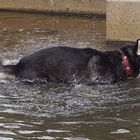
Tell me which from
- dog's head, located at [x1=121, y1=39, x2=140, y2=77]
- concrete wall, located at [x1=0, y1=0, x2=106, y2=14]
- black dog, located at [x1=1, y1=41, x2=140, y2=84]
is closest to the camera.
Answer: black dog, located at [x1=1, y1=41, x2=140, y2=84]

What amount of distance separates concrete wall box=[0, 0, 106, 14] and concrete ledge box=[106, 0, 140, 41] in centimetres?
287

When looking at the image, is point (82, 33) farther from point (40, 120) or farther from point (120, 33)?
point (40, 120)

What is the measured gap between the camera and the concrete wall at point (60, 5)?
14156 millimetres

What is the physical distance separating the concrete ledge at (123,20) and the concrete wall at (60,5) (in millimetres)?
2871

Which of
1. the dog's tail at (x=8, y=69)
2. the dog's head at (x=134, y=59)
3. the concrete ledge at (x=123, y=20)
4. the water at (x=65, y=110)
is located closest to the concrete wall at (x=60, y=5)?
the concrete ledge at (x=123, y=20)

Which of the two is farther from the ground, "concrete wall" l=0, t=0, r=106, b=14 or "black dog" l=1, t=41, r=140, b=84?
"concrete wall" l=0, t=0, r=106, b=14

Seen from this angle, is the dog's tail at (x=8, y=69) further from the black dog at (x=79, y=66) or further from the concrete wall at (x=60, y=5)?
the concrete wall at (x=60, y=5)

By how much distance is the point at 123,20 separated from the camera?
11031 millimetres

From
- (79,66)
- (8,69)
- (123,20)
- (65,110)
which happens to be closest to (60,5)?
(123,20)

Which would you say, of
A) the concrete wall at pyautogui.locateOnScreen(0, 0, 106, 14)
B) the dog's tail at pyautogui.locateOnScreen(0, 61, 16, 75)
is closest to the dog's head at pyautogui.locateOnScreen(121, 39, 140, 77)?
the dog's tail at pyautogui.locateOnScreen(0, 61, 16, 75)

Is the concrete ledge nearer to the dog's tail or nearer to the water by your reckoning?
the water

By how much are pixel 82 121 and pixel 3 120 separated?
0.92 metres

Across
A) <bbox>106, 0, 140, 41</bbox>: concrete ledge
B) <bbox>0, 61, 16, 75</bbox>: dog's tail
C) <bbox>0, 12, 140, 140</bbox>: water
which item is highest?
<bbox>106, 0, 140, 41</bbox>: concrete ledge

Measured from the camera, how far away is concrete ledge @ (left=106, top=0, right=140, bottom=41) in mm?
10875
